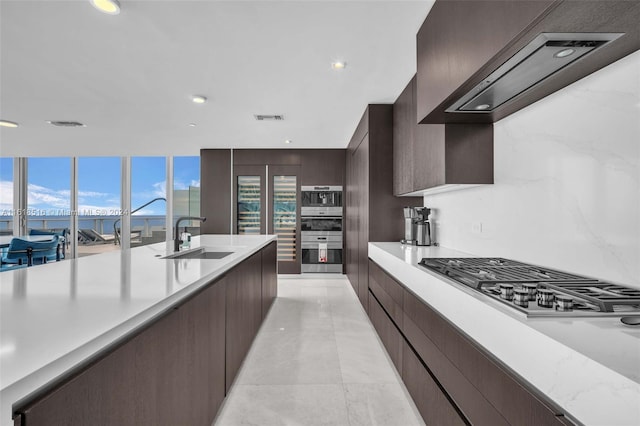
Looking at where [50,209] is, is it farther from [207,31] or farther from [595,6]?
[595,6]

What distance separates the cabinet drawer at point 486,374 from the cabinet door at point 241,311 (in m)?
1.17

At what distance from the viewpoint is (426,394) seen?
5.42ft

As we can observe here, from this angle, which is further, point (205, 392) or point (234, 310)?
point (234, 310)

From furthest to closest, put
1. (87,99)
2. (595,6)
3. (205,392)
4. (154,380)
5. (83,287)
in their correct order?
(87,99) < (205,392) < (83,287) < (154,380) < (595,6)

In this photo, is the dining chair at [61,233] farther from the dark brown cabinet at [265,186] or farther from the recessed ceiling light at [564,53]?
the recessed ceiling light at [564,53]

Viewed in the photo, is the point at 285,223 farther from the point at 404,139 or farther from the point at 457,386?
the point at 457,386

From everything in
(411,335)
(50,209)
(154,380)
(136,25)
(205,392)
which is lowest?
(205,392)

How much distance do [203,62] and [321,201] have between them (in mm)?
3668

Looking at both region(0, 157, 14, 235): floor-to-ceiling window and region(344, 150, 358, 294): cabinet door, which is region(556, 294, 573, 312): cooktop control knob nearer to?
region(344, 150, 358, 294): cabinet door

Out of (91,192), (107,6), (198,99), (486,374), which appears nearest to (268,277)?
(198,99)

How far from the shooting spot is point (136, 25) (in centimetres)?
208

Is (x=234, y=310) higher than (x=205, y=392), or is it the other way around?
(x=234, y=310)

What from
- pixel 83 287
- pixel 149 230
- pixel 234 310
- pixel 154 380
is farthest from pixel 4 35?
pixel 149 230

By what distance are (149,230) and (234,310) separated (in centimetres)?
636
